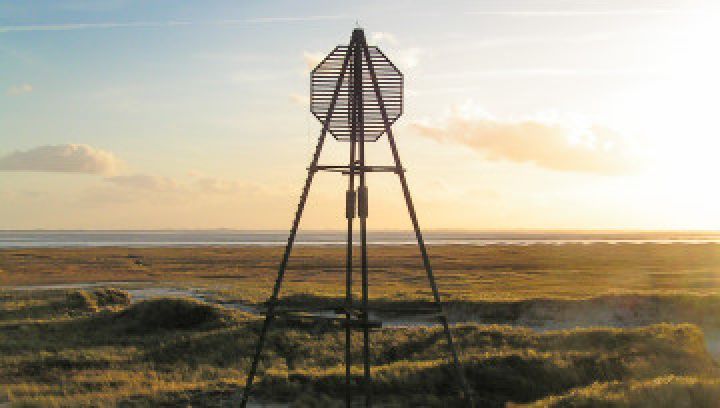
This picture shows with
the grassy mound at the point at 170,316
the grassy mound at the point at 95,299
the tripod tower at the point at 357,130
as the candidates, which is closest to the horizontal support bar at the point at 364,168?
the tripod tower at the point at 357,130

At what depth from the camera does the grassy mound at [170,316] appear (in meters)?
28.7

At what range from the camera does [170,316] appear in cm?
2939

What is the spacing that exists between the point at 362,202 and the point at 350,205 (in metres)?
0.29

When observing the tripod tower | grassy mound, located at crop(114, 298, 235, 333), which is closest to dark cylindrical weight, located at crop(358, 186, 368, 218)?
the tripod tower

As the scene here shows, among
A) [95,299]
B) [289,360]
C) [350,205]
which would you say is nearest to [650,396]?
[350,205]

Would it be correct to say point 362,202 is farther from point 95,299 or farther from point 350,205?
point 95,299

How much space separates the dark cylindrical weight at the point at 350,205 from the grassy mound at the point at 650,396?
6.18 meters

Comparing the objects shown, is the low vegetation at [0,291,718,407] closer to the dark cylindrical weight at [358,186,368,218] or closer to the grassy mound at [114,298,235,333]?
the grassy mound at [114,298,235,333]

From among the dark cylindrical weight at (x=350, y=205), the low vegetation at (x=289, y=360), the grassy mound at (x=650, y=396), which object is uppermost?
the dark cylindrical weight at (x=350, y=205)

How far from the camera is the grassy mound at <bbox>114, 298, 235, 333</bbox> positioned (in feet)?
94.2

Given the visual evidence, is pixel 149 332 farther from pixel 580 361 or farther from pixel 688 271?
pixel 688 271

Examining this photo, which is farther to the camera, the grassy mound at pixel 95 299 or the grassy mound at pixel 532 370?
Result: the grassy mound at pixel 95 299

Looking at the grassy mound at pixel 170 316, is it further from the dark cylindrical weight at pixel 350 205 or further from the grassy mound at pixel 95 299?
the dark cylindrical weight at pixel 350 205

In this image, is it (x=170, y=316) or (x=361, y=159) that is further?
(x=170, y=316)
